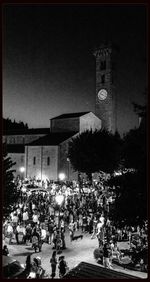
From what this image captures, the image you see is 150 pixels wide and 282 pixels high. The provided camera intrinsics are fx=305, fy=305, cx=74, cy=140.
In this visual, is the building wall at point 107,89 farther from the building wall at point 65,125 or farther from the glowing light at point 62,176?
the glowing light at point 62,176

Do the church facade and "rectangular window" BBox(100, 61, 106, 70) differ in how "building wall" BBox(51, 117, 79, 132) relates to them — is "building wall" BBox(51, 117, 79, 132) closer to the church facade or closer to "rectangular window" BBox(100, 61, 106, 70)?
the church facade

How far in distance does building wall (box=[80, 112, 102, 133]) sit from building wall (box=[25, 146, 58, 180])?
8.00 metres

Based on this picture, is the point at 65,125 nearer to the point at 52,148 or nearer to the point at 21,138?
the point at 52,148

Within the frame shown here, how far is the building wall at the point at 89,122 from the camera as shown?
179 ft

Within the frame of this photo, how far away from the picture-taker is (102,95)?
61.6 metres

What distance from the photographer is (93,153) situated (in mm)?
45625

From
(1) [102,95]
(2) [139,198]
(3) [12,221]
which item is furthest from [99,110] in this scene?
(2) [139,198]

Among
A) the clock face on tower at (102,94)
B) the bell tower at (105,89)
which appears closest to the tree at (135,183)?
the bell tower at (105,89)

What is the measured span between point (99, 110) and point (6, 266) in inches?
2037

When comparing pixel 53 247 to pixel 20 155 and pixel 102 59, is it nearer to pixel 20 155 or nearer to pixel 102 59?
pixel 20 155

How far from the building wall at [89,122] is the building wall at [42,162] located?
7999 mm

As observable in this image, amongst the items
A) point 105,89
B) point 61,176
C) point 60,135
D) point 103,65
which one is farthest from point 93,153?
point 103,65

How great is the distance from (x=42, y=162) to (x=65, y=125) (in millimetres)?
9207

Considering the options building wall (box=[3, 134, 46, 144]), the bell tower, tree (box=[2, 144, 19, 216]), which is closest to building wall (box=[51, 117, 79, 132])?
building wall (box=[3, 134, 46, 144])
